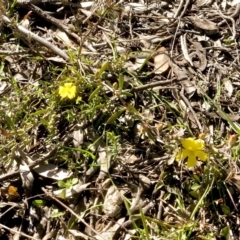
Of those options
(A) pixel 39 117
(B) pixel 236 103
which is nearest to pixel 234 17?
(B) pixel 236 103

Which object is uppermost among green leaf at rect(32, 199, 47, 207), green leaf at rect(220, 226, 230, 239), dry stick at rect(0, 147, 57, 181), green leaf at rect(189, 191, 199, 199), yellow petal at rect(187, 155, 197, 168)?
yellow petal at rect(187, 155, 197, 168)

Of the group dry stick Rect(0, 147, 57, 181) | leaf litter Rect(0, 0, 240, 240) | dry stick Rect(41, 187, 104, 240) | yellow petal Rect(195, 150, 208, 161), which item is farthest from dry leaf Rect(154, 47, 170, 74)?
dry stick Rect(41, 187, 104, 240)

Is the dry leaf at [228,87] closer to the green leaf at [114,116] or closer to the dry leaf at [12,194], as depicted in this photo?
the green leaf at [114,116]

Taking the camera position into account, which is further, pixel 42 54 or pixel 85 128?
pixel 42 54

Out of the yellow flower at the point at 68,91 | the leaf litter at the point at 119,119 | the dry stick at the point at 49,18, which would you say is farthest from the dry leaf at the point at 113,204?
the dry stick at the point at 49,18

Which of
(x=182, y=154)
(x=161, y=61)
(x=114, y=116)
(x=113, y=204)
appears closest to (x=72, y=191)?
(x=113, y=204)

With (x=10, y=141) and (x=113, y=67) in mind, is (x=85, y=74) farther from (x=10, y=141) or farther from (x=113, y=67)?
(x=10, y=141)

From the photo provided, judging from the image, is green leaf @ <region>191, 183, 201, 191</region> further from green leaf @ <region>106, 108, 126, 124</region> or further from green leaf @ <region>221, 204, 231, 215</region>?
green leaf @ <region>106, 108, 126, 124</region>

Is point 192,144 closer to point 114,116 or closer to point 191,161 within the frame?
point 191,161
